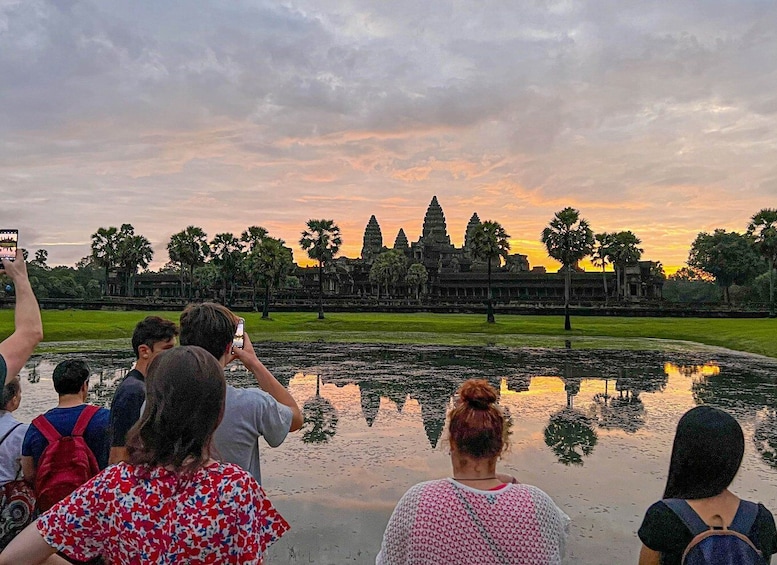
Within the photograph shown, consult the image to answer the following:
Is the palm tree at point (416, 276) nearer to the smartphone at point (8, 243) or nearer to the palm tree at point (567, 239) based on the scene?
the palm tree at point (567, 239)

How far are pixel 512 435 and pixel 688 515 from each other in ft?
29.7

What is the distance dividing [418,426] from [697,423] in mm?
9843

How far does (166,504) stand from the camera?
8.11 ft

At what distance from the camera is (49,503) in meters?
4.07

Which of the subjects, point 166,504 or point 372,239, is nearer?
point 166,504

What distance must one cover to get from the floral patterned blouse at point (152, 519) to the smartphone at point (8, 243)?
212 cm

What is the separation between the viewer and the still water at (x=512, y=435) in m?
7.39

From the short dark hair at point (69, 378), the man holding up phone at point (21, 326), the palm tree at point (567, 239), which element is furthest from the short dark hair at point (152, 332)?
the palm tree at point (567, 239)

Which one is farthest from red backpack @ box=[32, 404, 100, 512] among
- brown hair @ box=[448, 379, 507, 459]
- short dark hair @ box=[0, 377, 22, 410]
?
brown hair @ box=[448, 379, 507, 459]

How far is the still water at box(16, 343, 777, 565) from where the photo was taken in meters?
7.39

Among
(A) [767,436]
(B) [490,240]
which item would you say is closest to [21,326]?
(A) [767,436]

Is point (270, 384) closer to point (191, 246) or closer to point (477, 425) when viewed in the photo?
point (477, 425)

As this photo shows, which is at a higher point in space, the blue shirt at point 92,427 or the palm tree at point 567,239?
the palm tree at point 567,239

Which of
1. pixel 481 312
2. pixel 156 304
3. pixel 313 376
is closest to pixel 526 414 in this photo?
pixel 313 376
